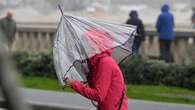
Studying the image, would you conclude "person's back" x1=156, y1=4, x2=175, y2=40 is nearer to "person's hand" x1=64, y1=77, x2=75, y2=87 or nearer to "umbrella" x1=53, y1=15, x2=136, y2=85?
"umbrella" x1=53, y1=15, x2=136, y2=85

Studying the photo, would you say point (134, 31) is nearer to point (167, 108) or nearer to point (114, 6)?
point (167, 108)

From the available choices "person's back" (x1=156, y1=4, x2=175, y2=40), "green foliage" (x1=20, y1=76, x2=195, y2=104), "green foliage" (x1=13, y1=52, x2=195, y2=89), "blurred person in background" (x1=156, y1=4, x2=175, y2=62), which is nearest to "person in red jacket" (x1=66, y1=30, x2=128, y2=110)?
"green foliage" (x1=20, y1=76, x2=195, y2=104)

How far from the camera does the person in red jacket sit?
4766 mm

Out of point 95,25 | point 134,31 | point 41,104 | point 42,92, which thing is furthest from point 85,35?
point 42,92

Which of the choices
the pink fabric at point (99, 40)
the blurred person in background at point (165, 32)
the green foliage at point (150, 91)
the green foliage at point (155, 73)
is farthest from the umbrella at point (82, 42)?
the blurred person in background at point (165, 32)

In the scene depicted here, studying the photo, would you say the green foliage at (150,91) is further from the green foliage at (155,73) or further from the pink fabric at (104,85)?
the pink fabric at (104,85)

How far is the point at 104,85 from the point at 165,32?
1218 centimetres

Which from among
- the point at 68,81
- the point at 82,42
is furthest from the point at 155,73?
the point at 68,81

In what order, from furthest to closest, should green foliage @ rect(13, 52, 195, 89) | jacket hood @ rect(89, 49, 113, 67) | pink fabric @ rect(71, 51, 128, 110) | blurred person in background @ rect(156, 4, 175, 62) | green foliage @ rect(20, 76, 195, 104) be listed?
blurred person in background @ rect(156, 4, 175, 62)
green foliage @ rect(13, 52, 195, 89)
green foliage @ rect(20, 76, 195, 104)
jacket hood @ rect(89, 49, 113, 67)
pink fabric @ rect(71, 51, 128, 110)

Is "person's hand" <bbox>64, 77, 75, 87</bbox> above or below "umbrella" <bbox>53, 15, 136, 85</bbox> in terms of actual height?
below

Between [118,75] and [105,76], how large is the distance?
0.16m

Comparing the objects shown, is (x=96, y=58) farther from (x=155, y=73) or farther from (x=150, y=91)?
(x=155, y=73)

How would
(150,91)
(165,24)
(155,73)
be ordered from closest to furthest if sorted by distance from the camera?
1. (150,91)
2. (155,73)
3. (165,24)

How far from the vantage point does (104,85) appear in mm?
4738
